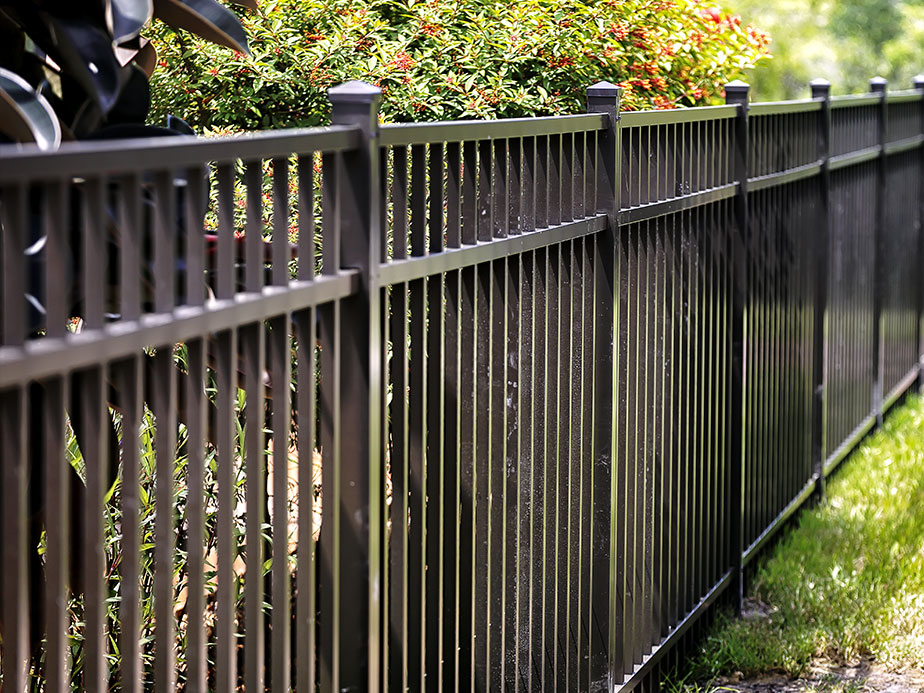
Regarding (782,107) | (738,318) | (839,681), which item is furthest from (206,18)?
(782,107)

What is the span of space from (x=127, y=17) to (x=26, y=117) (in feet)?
1.19

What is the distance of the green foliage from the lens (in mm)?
5023

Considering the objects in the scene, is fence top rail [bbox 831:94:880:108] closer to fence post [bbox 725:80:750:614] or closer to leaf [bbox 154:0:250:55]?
fence post [bbox 725:80:750:614]

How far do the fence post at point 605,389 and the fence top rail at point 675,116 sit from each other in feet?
0.34

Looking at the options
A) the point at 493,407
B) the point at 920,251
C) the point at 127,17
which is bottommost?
the point at 920,251

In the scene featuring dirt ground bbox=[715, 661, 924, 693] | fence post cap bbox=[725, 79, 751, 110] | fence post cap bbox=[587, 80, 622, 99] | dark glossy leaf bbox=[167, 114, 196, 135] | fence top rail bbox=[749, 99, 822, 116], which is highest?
fence post cap bbox=[587, 80, 622, 99]

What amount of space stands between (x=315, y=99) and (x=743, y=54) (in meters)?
2.11

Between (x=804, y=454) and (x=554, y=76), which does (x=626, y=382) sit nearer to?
(x=554, y=76)

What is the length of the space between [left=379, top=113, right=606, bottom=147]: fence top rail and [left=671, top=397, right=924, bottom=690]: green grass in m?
1.97

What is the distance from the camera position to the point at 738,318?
17.1 feet

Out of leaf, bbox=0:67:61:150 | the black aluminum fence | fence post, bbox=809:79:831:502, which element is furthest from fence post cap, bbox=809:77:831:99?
leaf, bbox=0:67:61:150

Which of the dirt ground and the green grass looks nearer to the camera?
the dirt ground

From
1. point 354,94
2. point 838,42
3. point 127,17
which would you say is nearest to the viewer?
point 354,94

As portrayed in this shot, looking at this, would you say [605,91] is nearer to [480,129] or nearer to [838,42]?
[480,129]
